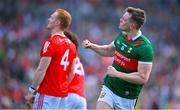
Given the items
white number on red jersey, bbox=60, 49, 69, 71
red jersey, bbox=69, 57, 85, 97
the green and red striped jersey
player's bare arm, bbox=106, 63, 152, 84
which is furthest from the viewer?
red jersey, bbox=69, 57, 85, 97

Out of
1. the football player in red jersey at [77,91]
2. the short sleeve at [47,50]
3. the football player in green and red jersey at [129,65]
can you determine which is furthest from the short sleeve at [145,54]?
the football player in red jersey at [77,91]

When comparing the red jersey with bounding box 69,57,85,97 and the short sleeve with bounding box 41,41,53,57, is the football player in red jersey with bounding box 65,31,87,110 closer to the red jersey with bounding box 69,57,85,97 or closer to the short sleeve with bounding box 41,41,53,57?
the red jersey with bounding box 69,57,85,97

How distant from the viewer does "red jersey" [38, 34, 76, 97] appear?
11406 mm

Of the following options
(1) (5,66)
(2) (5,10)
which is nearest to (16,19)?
(2) (5,10)

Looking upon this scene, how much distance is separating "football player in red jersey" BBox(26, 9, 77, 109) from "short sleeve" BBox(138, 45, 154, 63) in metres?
1.05

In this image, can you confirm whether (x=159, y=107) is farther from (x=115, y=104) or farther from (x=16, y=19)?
(x=115, y=104)

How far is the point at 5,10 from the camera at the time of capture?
83.4 ft

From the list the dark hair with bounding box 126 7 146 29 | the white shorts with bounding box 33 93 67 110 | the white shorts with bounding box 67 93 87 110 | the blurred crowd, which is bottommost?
the blurred crowd

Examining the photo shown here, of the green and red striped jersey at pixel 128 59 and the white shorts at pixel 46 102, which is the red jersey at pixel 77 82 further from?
the green and red striped jersey at pixel 128 59

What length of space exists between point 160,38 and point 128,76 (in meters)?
13.6

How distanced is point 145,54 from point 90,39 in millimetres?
11988

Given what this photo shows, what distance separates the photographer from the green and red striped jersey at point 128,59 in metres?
11.2

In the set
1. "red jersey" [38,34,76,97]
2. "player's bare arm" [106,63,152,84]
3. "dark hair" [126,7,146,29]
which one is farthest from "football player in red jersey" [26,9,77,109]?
"dark hair" [126,7,146,29]

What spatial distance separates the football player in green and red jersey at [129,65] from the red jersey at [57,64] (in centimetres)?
60
